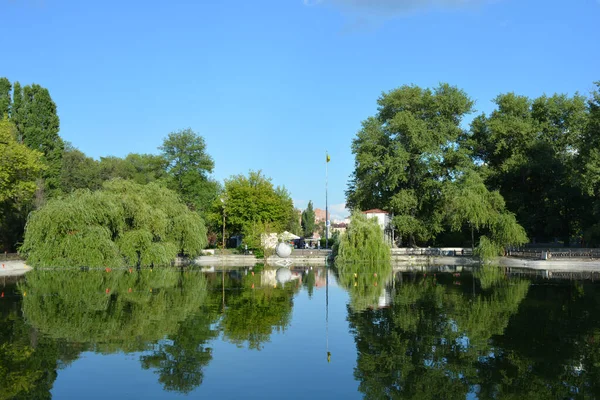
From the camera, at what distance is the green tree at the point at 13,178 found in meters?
41.8

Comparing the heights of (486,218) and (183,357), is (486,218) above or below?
above

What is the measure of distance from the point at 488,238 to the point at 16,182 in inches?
1636

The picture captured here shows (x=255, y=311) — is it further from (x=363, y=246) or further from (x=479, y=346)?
(x=363, y=246)

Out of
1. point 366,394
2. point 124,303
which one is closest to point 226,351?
point 366,394

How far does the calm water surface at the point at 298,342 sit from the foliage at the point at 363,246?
19.1 meters

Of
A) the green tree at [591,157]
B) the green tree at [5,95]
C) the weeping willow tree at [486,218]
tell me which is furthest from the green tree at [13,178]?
the green tree at [591,157]

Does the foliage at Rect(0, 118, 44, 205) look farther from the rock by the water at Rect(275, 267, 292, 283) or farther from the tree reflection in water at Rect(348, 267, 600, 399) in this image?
the tree reflection in water at Rect(348, 267, 600, 399)

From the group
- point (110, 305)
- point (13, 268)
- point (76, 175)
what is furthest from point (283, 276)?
point (76, 175)

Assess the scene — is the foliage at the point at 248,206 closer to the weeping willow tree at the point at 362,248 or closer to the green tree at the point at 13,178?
the weeping willow tree at the point at 362,248

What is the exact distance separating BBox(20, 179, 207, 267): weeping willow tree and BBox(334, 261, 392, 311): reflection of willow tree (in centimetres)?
1402

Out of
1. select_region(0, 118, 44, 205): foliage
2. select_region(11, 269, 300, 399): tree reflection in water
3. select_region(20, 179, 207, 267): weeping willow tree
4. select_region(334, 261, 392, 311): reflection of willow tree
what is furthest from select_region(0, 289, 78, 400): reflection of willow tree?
select_region(0, 118, 44, 205): foliage

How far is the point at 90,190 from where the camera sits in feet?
175

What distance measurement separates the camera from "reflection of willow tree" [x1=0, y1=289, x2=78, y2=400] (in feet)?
37.3

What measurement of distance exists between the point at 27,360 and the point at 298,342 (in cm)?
726
